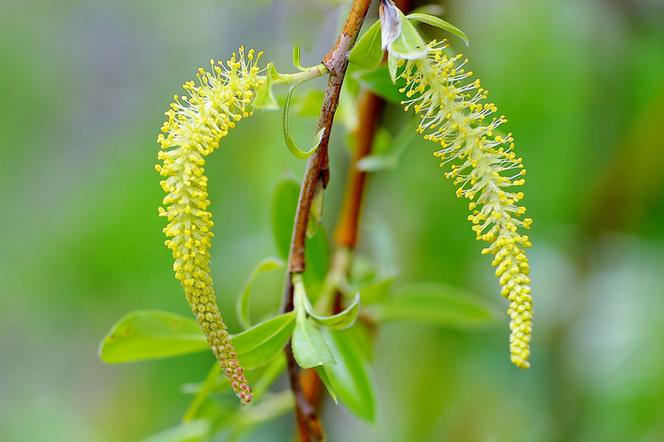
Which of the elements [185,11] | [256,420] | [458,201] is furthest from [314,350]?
[185,11]

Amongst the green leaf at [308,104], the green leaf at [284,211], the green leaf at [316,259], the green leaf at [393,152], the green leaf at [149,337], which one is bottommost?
the green leaf at [149,337]

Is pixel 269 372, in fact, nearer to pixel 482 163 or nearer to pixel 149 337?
pixel 149 337

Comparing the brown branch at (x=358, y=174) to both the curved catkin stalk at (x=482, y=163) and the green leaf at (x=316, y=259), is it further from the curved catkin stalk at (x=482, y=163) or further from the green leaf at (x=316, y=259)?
the curved catkin stalk at (x=482, y=163)

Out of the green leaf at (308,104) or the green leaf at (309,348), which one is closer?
the green leaf at (309,348)

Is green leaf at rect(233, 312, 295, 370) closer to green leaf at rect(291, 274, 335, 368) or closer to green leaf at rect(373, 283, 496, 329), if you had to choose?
green leaf at rect(291, 274, 335, 368)

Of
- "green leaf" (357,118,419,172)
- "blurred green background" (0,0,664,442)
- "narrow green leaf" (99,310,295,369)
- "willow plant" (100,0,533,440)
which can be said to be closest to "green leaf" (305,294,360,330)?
"willow plant" (100,0,533,440)

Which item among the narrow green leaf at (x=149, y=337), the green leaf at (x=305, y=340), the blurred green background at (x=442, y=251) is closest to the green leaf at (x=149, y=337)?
the narrow green leaf at (x=149, y=337)
